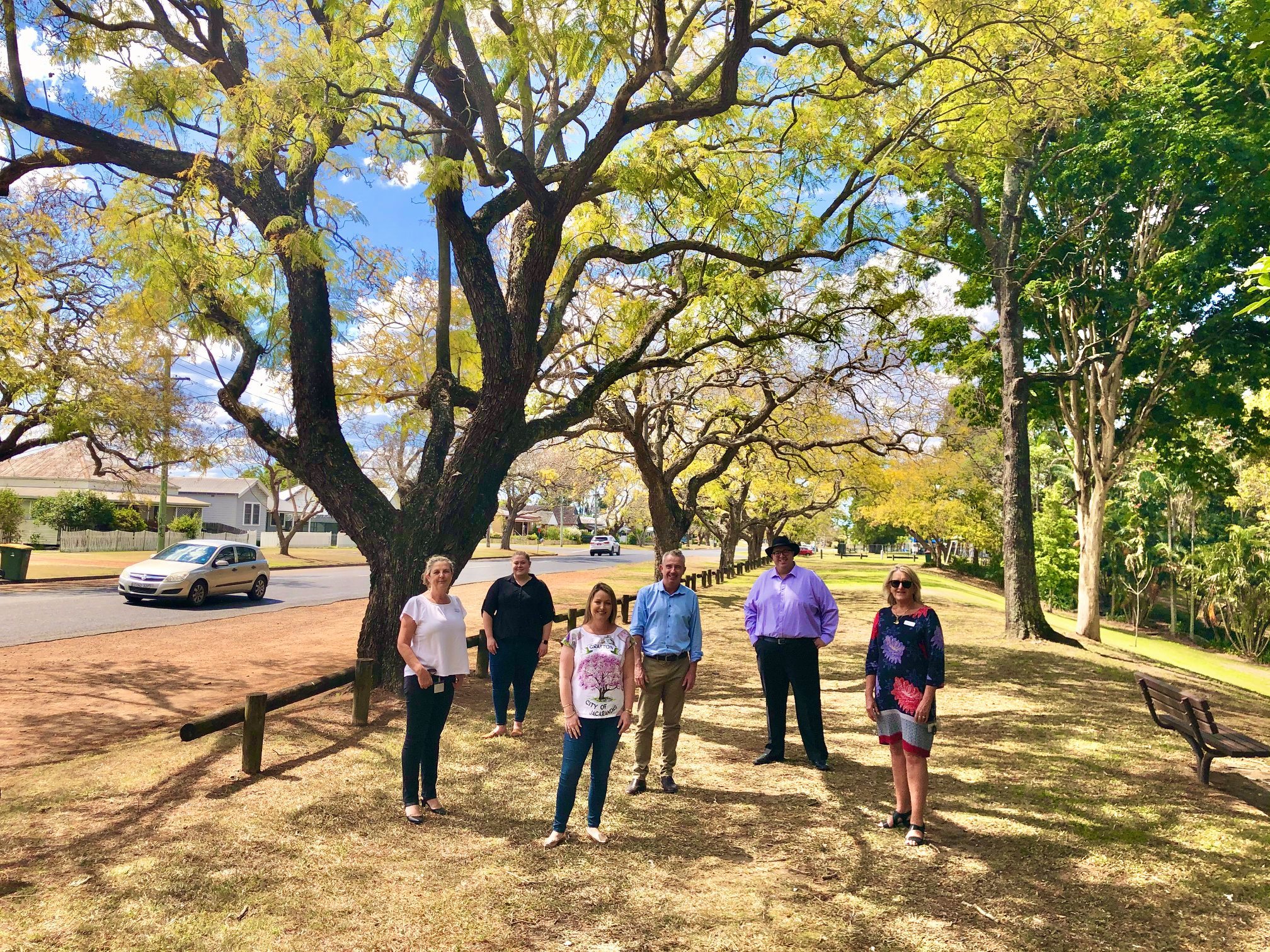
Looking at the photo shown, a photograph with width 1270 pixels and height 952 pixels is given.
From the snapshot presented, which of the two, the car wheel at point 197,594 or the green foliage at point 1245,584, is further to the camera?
the green foliage at point 1245,584

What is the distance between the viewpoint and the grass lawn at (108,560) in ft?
81.5

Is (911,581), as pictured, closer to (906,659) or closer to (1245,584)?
(906,659)

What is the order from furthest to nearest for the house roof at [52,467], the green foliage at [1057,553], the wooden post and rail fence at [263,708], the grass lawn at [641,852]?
the house roof at [52,467] → the green foliage at [1057,553] → the wooden post and rail fence at [263,708] → the grass lawn at [641,852]

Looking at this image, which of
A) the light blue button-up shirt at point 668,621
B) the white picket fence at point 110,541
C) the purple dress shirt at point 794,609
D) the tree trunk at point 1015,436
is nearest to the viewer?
the light blue button-up shirt at point 668,621

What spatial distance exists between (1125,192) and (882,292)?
20.6 ft

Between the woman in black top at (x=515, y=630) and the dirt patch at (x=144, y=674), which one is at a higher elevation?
the woman in black top at (x=515, y=630)

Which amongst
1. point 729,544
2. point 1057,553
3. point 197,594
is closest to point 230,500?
point 729,544

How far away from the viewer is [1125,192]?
15578 mm

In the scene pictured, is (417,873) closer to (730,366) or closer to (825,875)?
(825,875)

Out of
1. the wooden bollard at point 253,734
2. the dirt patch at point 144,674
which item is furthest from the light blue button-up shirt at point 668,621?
the dirt patch at point 144,674

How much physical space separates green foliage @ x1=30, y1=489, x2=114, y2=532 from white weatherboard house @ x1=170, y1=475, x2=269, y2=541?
20770mm

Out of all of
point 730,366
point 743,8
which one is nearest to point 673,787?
point 743,8

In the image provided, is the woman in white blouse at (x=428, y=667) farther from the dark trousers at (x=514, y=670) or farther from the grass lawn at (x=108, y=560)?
the grass lawn at (x=108, y=560)

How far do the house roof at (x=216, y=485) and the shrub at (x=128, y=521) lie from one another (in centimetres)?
2111
